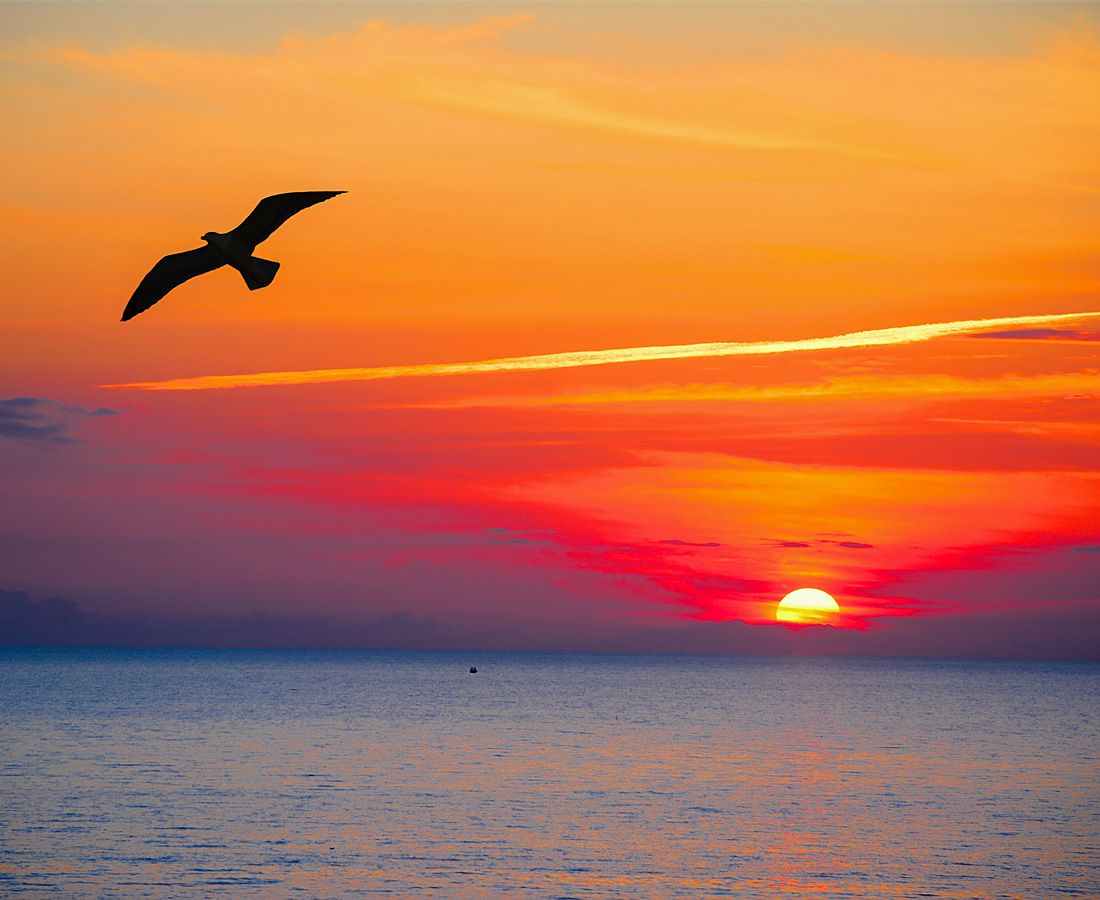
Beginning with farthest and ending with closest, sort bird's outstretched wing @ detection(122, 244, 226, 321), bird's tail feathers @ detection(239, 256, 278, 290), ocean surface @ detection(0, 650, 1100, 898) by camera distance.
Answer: ocean surface @ detection(0, 650, 1100, 898), bird's outstretched wing @ detection(122, 244, 226, 321), bird's tail feathers @ detection(239, 256, 278, 290)

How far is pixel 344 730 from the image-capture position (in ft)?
400

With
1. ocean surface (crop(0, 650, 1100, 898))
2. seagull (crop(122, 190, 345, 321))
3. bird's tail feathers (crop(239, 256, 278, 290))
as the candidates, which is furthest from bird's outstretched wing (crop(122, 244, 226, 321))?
ocean surface (crop(0, 650, 1100, 898))

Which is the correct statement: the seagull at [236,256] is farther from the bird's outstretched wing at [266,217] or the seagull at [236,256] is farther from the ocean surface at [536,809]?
the ocean surface at [536,809]

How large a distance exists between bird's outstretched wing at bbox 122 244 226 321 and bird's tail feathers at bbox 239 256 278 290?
1863mm

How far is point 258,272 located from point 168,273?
316cm

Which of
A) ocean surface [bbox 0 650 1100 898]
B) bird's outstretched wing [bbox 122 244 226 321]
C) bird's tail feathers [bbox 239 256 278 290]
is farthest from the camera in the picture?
ocean surface [bbox 0 650 1100 898]

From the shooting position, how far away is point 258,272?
24578mm

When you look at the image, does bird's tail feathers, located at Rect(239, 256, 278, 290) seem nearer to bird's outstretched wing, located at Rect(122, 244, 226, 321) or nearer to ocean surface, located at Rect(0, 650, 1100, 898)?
bird's outstretched wing, located at Rect(122, 244, 226, 321)

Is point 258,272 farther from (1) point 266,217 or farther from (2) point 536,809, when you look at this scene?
(2) point 536,809

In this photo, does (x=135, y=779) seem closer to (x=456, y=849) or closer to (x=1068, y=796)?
(x=456, y=849)

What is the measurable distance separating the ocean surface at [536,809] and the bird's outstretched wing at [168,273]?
29.0 metres

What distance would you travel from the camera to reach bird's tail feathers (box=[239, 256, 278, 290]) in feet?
79.3

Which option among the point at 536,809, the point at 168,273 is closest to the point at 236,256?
the point at 168,273

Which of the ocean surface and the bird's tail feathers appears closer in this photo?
the bird's tail feathers
